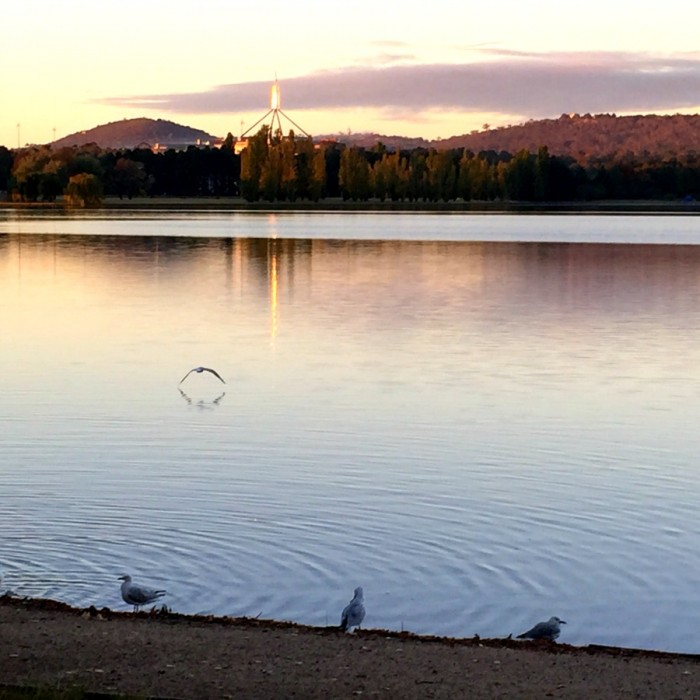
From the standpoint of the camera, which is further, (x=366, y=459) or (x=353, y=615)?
(x=366, y=459)

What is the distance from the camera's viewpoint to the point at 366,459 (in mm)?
13914

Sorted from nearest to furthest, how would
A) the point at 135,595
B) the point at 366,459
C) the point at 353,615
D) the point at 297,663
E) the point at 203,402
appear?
the point at 297,663 → the point at 353,615 → the point at 135,595 → the point at 366,459 → the point at 203,402

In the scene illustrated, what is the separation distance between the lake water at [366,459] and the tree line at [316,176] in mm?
104887

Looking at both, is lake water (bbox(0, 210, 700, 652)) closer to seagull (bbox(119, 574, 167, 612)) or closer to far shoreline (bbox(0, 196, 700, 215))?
seagull (bbox(119, 574, 167, 612))

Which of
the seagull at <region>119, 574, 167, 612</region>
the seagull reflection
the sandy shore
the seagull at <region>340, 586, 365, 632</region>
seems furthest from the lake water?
the sandy shore

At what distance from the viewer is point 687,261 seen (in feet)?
155

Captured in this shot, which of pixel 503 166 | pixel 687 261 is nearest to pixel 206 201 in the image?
pixel 503 166

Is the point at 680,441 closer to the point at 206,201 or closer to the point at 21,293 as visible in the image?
the point at 21,293

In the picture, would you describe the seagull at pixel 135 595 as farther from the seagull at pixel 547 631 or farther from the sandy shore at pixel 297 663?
the seagull at pixel 547 631

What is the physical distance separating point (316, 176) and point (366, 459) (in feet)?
407

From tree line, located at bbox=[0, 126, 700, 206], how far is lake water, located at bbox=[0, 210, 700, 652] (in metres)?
105

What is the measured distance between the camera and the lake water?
9656 mm

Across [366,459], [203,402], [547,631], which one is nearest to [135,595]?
[547,631]

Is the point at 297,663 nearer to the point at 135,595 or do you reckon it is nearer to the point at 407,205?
the point at 135,595
